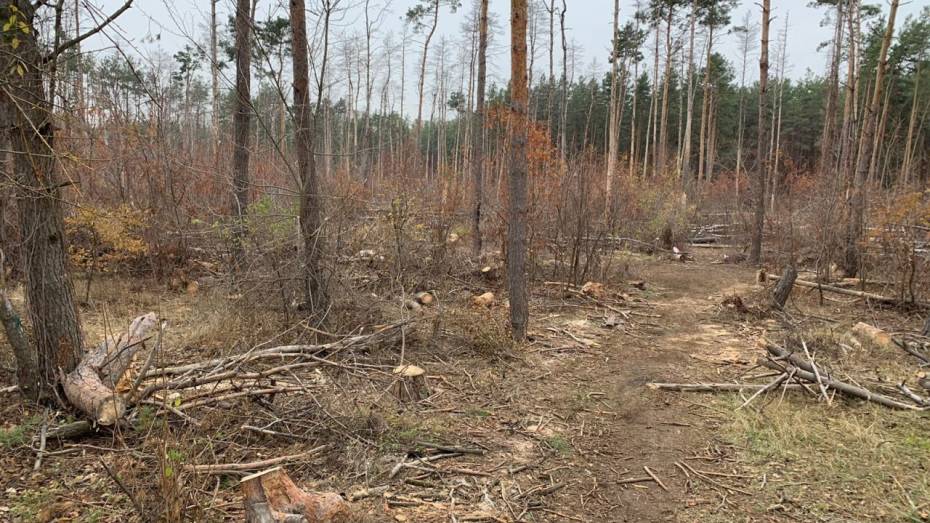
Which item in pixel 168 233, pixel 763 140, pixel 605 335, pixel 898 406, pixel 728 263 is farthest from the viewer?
pixel 728 263

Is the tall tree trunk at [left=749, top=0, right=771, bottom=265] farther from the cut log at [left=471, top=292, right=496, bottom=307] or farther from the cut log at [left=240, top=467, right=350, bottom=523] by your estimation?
the cut log at [left=240, top=467, right=350, bottom=523]

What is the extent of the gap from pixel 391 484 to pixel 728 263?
41.7 feet

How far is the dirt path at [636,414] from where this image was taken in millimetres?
3258

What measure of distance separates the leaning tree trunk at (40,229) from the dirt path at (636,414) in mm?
3669

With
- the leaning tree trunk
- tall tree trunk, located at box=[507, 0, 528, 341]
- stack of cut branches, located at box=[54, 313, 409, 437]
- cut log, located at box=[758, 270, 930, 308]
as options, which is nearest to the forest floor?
stack of cut branches, located at box=[54, 313, 409, 437]

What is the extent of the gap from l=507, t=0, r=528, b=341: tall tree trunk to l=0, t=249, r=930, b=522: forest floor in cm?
50

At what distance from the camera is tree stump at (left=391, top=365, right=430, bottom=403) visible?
14.5ft

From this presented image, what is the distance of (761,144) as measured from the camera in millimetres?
12641

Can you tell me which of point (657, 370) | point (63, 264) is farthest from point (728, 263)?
point (63, 264)

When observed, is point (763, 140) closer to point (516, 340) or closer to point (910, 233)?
point (910, 233)

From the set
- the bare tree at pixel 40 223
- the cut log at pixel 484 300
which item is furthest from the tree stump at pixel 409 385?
the cut log at pixel 484 300

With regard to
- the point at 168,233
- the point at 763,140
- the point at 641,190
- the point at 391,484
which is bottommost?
the point at 391,484

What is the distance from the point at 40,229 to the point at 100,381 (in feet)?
3.72

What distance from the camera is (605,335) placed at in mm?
6891
